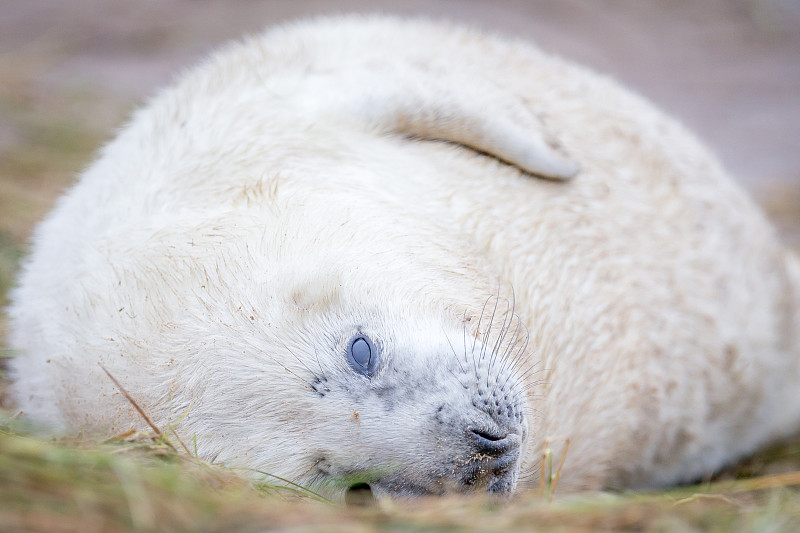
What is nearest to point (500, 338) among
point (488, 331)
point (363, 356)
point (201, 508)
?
point (488, 331)

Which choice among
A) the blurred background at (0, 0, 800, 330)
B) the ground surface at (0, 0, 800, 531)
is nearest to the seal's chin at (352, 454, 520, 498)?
the ground surface at (0, 0, 800, 531)

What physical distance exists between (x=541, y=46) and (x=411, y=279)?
4.87 meters

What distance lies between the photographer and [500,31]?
6457mm

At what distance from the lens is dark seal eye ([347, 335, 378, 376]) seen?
1.77m

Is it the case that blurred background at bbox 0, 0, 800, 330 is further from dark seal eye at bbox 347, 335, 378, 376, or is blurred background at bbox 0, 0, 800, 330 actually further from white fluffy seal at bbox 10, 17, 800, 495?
dark seal eye at bbox 347, 335, 378, 376

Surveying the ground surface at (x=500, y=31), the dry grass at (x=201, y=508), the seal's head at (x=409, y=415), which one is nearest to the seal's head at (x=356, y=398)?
the seal's head at (x=409, y=415)

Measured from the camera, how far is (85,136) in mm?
5137

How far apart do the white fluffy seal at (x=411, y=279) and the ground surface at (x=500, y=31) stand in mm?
1989

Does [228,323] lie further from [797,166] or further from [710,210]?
[797,166]

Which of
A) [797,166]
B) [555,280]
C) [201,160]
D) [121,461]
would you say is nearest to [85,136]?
[201,160]

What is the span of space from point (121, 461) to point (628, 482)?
176cm

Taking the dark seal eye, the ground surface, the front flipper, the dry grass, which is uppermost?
the ground surface

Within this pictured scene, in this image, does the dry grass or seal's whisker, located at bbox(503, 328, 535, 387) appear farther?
seal's whisker, located at bbox(503, 328, 535, 387)

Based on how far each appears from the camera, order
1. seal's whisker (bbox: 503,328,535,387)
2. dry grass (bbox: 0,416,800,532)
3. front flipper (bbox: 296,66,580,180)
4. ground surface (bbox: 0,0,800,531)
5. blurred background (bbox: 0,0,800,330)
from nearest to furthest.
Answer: dry grass (bbox: 0,416,800,532)
seal's whisker (bbox: 503,328,535,387)
front flipper (bbox: 296,66,580,180)
ground surface (bbox: 0,0,800,531)
blurred background (bbox: 0,0,800,330)
